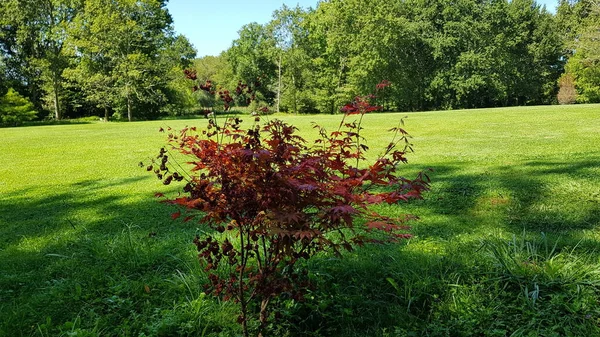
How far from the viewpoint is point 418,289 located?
108 inches

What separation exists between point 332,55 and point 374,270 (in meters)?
37.0

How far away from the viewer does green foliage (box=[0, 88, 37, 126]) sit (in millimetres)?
26594

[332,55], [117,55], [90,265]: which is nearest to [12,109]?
[117,55]

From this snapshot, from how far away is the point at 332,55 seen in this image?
3822cm

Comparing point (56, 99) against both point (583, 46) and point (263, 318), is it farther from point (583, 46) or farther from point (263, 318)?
point (583, 46)

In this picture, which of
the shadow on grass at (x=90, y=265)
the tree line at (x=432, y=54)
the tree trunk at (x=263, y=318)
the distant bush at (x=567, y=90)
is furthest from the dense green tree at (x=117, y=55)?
the distant bush at (x=567, y=90)

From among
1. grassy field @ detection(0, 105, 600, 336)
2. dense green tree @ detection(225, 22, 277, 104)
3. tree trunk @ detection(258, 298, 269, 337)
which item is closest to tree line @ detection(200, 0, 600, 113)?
dense green tree @ detection(225, 22, 277, 104)

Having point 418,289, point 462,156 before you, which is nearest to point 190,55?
point 462,156

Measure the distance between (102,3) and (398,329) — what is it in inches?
1281

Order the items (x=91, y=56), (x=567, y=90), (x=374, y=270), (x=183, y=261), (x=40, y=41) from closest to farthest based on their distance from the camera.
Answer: (x=374, y=270) < (x=183, y=261) < (x=91, y=56) < (x=40, y=41) < (x=567, y=90)

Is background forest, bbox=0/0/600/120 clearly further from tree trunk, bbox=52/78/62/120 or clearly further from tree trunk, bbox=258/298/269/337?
tree trunk, bbox=258/298/269/337

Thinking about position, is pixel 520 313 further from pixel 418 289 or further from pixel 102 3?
pixel 102 3

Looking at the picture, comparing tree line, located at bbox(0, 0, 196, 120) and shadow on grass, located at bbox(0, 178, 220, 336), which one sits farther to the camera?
tree line, located at bbox(0, 0, 196, 120)

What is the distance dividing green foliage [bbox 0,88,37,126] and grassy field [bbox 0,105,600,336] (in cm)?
2549
